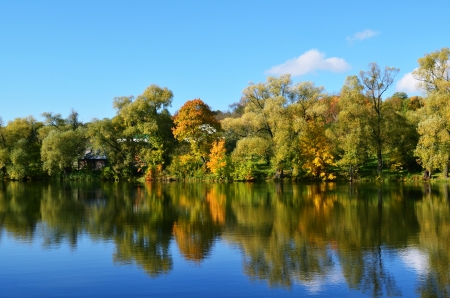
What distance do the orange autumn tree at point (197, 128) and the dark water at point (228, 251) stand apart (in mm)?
29881

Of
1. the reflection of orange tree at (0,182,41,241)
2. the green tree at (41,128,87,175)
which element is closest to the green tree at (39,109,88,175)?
the green tree at (41,128,87,175)

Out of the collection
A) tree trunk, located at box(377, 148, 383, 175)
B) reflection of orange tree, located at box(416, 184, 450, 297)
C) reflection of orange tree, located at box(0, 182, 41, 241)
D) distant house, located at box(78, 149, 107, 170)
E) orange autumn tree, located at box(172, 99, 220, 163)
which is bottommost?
reflection of orange tree, located at box(416, 184, 450, 297)

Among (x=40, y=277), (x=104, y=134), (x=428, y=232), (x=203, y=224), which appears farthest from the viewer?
(x=104, y=134)

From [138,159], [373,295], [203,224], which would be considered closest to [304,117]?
[138,159]

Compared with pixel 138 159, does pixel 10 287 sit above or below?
below

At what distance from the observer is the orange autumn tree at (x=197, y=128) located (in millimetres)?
54469

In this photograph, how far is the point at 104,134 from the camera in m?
58.0

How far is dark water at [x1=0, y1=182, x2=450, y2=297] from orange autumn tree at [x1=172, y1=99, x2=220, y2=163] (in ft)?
98.0

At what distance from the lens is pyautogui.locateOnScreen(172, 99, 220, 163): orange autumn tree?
179ft

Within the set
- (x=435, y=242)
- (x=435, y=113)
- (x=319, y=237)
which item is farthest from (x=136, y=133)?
(x=435, y=242)

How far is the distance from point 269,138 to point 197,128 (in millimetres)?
8644

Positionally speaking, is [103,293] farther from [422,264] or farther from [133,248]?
[422,264]

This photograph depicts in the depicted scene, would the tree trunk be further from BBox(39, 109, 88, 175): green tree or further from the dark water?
BBox(39, 109, 88, 175): green tree

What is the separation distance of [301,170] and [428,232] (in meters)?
32.6
